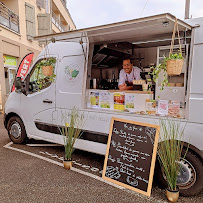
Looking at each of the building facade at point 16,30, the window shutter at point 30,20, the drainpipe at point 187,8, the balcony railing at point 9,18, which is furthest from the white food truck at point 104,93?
the window shutter at point 30,20

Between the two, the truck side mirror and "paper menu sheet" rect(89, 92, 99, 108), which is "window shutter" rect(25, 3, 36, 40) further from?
"paper menu sheet" rect(89, 92, 99, 108)

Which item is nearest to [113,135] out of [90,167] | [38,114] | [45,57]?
[90,167]

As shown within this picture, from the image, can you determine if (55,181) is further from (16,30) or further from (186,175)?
(16,30)

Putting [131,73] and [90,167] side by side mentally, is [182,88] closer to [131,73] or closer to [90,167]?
[131,73]

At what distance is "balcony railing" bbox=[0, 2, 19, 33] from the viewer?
1020cm

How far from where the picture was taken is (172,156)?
2.39 m

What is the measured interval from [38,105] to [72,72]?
3.74 ft

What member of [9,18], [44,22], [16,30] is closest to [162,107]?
[9,18]

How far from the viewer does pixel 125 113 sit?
3.10 meters

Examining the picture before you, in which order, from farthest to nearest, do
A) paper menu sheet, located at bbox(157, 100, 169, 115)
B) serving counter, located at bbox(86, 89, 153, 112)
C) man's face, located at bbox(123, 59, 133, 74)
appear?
1. man's face, located at bbox(123, 59, 133, 74)
2. serving counter, located at bbox(86, 89, 153, 112)
3. paper menu sheet, located at bbox(157, 100, 169, 115)

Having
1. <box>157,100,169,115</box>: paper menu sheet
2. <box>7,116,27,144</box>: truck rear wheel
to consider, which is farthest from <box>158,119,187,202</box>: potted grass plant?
<box>7,116,27,144</box>: truck rear wheel

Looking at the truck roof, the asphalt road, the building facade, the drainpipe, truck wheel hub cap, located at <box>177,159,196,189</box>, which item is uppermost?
the building facade

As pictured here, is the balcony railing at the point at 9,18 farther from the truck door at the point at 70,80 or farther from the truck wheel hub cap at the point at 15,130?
the truck door at the point at 70,80

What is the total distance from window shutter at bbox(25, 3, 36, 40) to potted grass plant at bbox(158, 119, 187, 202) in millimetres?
12382
